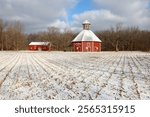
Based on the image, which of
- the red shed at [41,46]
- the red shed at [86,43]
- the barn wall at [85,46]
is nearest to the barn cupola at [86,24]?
the red shed at [86,43]

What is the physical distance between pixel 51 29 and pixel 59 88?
9236 cm

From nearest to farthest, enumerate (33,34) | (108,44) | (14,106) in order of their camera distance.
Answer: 1. (14,106)
2. (108,44)
3. (33,34)

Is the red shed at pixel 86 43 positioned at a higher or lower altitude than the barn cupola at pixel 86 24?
lower

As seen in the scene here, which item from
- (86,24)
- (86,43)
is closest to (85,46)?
(86,43)

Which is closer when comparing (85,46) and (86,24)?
(85,46)

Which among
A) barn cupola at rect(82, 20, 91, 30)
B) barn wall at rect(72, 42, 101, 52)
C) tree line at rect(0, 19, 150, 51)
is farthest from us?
tree line at rect(0, 19, 150, 51)

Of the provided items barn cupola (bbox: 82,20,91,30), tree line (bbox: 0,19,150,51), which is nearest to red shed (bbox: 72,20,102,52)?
barn cupola (bbox: 82,20,91,30)

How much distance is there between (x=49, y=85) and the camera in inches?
456

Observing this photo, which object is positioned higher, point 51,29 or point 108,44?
point 51,29

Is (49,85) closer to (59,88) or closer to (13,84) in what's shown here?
(59,88)

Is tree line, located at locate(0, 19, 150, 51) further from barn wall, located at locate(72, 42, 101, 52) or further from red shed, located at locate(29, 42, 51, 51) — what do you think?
barn wall, located at locate(72, 42, 101, 52)

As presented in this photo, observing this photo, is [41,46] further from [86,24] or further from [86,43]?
[86,43]

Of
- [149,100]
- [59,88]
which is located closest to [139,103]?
[149,100]

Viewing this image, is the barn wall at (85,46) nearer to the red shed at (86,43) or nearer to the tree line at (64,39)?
the red shed at (86,43)
